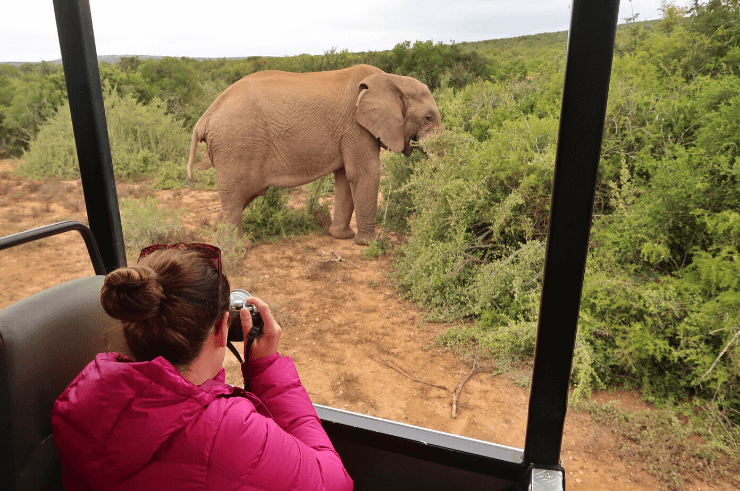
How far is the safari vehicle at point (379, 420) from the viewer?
64 cm

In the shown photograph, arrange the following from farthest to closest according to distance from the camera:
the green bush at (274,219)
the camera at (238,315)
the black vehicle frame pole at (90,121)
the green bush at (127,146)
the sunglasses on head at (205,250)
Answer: the green bush at (127,146) < the green bush at (274,219) < the black vehicle frame pole at (90,121) < the camera at (238,315) < the sunglasses on head at (205,250)

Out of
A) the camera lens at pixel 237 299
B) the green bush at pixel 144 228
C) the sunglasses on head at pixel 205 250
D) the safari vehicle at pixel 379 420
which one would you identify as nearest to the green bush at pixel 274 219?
the green bush at pixel 144 228

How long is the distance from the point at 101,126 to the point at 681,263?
2.25 meters

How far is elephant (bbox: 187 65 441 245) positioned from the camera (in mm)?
3738

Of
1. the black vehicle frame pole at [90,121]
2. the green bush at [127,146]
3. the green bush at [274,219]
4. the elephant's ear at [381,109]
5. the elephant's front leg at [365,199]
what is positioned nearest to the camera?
the black vehicle frame pole at [90,121]

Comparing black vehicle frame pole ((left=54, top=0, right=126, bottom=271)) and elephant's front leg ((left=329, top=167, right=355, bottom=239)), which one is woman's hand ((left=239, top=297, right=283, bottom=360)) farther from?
elephant's front leg ((left=329, top=167, right=355, bottom=239))

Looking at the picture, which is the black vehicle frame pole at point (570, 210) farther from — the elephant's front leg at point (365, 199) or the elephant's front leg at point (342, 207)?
the elephant's front leg at point (342, 207)

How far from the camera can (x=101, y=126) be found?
1.15 metres

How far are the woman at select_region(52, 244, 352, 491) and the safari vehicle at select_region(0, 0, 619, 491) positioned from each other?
0.08m

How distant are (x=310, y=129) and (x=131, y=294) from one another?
350cm

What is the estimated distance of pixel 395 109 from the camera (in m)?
3.87

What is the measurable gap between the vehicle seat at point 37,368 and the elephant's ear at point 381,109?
10.9 ft

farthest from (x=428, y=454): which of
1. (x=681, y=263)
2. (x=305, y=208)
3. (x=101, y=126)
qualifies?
(x=305, y=208)

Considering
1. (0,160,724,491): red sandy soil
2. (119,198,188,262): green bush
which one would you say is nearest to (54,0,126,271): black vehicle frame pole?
(0,160,724,491): red sandy soil
